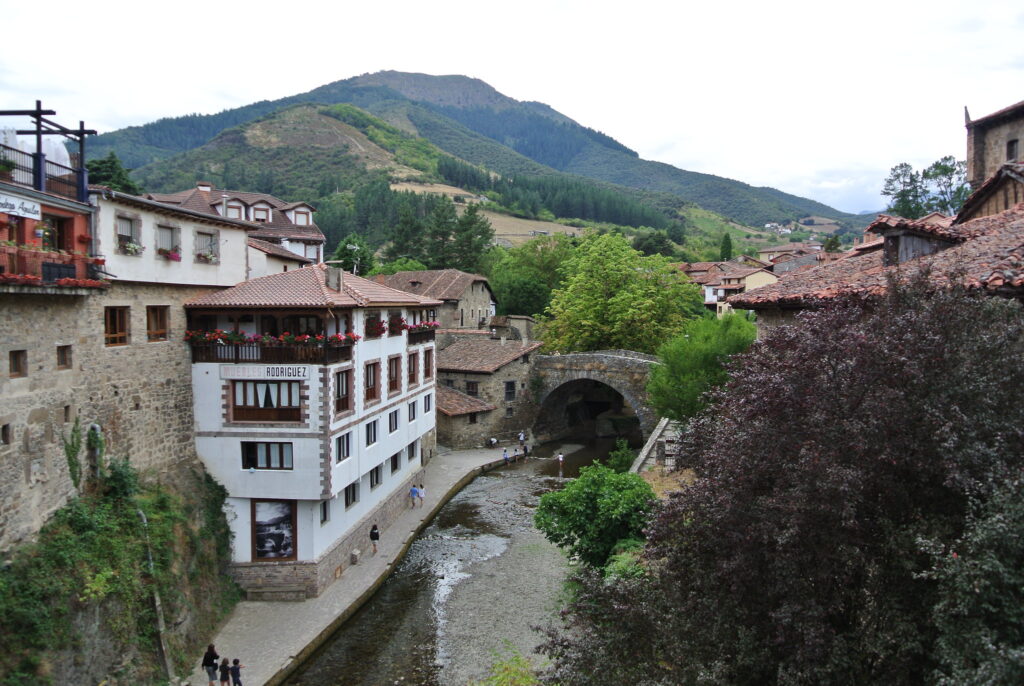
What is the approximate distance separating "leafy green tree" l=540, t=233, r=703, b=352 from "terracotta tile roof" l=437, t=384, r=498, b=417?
995 cm

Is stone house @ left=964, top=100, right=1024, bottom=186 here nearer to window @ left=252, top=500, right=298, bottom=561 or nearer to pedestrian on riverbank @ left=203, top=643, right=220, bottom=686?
window @ left=252, top=500, right=298, bottom=561

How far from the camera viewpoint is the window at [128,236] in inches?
712

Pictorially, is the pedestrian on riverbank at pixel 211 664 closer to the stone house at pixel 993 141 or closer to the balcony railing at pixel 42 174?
the balcony railing at pixel 42 174

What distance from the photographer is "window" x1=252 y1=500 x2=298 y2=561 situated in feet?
69.0

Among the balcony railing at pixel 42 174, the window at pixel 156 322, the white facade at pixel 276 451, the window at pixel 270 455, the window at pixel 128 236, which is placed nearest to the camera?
the balcony railing at pixel 42 174

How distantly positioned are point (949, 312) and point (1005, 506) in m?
2.36

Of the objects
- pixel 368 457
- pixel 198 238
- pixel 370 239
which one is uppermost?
pixel 370 239

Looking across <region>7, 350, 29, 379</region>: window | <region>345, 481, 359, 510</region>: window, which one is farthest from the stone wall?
<region>345, 481, 359, 510</region>: window

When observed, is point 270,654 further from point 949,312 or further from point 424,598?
point 949,312

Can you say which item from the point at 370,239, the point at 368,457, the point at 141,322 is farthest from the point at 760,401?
the point at 370,239

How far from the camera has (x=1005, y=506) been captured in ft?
20.5

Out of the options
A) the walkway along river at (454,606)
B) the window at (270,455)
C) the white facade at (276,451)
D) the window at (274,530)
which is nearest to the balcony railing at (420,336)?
the walkway along river at (454,606)

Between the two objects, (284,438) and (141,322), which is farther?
(284,438)

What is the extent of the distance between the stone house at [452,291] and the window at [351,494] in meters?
30.5
